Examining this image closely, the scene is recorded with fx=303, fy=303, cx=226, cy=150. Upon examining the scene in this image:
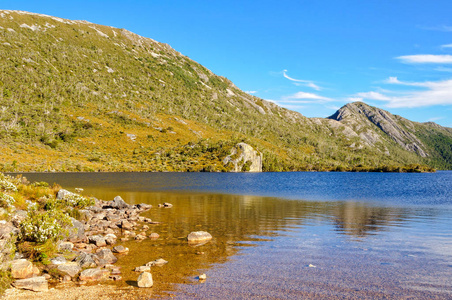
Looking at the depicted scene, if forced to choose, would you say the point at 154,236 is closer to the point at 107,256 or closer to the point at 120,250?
the point at 120,250

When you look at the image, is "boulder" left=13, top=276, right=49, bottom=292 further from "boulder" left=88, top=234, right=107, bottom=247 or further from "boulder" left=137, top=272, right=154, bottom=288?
"boulder" left=88, top=234, right=107, bottom=247

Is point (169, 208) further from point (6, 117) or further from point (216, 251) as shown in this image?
point (6, 117)

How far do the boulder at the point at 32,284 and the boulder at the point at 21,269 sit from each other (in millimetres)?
706

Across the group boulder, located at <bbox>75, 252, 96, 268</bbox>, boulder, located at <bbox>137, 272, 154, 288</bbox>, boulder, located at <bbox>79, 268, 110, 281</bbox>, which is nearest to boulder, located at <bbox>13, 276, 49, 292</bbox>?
boulder, located at <bbox>79, 268, 110, 281</bbox>

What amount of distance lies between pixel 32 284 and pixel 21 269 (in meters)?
1.35

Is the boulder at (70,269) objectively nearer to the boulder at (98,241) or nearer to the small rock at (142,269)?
the small rock at (142,269)

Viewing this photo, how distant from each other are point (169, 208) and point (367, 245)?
26.7 meters

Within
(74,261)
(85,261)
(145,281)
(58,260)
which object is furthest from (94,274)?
(145,281)

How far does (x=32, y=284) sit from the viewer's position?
13.1 m

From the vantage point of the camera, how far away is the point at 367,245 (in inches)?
857

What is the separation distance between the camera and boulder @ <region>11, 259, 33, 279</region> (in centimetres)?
1372

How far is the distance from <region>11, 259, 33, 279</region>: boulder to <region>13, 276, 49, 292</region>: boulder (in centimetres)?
71

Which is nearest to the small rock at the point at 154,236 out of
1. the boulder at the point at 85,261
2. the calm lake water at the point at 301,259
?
the calm lake water at the point at 301,259

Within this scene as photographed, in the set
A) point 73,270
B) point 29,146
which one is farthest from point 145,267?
point 29,146
